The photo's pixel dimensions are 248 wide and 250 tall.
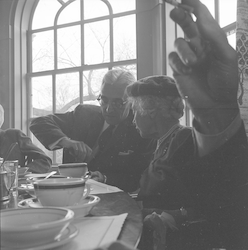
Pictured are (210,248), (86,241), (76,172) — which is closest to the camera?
(86,241)

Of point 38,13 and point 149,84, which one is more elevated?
point 38,13

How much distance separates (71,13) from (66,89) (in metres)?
0.41

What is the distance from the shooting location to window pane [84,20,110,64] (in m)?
1.50

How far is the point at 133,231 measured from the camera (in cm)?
52

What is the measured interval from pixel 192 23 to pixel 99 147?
101cm

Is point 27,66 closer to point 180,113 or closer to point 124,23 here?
point 124,23

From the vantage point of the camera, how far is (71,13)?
1776 mm

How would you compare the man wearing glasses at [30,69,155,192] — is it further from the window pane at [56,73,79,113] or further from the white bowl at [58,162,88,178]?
the white bowl at [58,162,88,178]

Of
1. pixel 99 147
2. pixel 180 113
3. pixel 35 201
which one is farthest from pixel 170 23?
pixel 99 147

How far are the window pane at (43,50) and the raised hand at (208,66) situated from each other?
3.84ft

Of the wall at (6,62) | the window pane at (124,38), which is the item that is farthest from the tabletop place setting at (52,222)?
the wall at (6,62)

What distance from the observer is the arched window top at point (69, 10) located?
159 cm

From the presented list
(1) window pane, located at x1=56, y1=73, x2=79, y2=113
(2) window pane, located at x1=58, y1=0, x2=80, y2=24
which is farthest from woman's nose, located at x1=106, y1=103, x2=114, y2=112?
(2) window pane, located at x1=58, y1=0, x2=80, y2=24

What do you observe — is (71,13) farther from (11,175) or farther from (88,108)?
(11,175)
